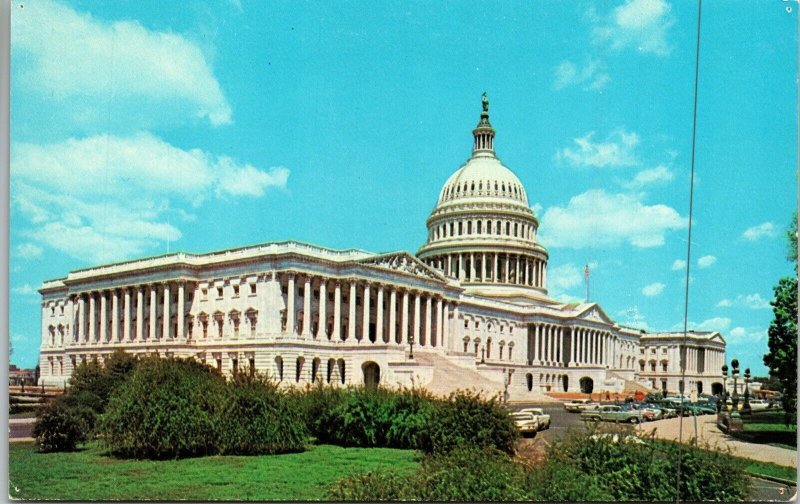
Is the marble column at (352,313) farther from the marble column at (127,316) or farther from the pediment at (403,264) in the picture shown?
the marble column at (127,316)

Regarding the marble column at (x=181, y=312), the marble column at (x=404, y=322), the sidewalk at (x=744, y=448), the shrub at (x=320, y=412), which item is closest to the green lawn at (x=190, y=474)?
the shrub at (x=320, y=412)

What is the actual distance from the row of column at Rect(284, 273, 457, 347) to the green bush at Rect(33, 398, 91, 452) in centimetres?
3419

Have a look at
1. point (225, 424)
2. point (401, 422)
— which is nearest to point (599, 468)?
point (401, 422)

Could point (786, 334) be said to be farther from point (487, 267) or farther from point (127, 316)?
point (487, 267)

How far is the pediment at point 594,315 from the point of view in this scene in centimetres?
10600

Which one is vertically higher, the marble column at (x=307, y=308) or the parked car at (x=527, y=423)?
the marble column at (x=307, y=308)

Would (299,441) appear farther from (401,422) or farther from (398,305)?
(398,305)

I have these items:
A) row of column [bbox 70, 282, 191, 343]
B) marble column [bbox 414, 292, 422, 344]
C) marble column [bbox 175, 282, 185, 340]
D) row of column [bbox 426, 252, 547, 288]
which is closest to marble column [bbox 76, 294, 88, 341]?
row of column [bbox 70, 282, 191, 343]

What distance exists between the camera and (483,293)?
338 feet

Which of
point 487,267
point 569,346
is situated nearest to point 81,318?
point 487,267

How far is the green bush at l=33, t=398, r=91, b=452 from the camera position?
28.0m

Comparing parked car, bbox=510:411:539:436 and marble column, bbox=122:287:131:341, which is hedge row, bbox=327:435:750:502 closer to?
parked car, bbox=510:411:539:436

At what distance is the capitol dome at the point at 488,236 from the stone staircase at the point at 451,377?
3386 cm

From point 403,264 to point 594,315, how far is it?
44.4 metres
